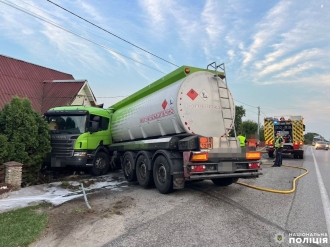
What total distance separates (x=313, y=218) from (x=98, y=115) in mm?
8603

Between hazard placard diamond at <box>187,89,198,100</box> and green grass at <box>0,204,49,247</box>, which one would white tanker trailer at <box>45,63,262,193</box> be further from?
green grass at <box>0,204,49,247</box>

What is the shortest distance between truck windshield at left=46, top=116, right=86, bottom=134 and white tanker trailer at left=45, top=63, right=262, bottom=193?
7.25 feet

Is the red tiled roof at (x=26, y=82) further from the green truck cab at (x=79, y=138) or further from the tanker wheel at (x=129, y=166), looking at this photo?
the tanker wheel at (x=129, y=166)

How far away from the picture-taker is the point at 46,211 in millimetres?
5805

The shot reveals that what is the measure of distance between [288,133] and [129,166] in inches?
570

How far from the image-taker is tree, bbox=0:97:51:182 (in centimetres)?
833

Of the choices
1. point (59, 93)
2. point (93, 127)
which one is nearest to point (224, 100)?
point (93, 127)

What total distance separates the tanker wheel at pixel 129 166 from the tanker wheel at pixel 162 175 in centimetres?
162

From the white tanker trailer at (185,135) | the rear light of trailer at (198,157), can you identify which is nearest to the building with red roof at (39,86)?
the white tanker trailer at (185,135)

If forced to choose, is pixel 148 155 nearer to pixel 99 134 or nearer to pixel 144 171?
pixel 144 171

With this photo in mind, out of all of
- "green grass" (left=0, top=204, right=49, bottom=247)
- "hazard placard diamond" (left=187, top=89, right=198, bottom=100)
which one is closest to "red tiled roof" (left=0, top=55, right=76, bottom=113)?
"green grass" (left=0, top=204, right=49, bottom=247)

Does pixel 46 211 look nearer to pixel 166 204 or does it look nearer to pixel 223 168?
pixel 166 204

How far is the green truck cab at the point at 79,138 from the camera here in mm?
9891

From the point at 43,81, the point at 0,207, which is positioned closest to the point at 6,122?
the point at 0,207
